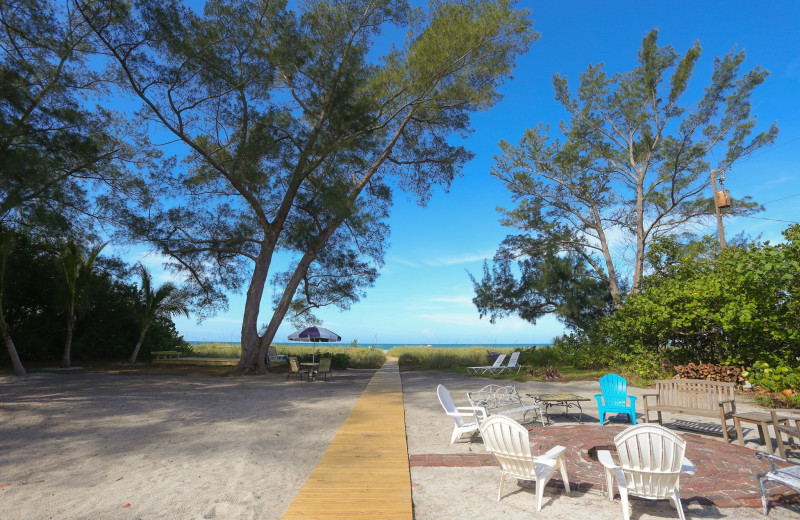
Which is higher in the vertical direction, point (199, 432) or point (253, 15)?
point (253, 15)

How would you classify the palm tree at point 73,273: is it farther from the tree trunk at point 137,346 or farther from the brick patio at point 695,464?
the brick patio at point 695,464

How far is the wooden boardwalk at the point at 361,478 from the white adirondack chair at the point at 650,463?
1.75 m

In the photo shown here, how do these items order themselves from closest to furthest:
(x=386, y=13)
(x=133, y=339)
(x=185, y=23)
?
(x=185, y=23)
(x=386, y=13)
(x=133, y=339)

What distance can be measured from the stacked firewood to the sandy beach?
4535 mm

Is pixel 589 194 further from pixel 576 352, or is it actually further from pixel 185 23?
pixel 185 23

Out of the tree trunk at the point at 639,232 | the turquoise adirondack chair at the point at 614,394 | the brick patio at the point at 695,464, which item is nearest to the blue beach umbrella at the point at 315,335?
the brick patio at the point at 695,464

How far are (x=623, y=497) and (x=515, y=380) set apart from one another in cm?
1002

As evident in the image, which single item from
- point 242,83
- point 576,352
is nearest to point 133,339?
point 242,83

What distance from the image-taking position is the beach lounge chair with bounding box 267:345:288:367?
16.2 metres

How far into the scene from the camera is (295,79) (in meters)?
13.6

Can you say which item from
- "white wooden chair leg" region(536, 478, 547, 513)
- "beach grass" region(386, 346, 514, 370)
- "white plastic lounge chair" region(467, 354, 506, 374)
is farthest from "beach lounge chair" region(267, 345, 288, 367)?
"white wooden chair leg" region(536, 478, 547, 513)

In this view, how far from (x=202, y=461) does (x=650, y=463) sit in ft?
14.6

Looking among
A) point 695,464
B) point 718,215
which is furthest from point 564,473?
point 718,215

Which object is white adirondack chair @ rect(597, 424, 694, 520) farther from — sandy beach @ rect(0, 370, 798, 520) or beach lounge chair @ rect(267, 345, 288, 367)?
beach lounge chair @ rect(267, 345, 288, 367)
